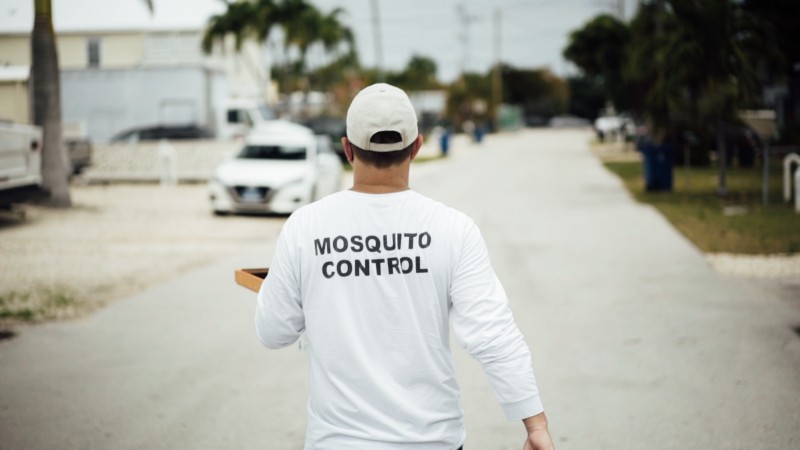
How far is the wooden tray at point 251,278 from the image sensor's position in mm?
2869

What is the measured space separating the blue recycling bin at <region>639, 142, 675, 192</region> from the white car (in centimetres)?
818

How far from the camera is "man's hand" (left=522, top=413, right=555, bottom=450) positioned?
93.9 inches

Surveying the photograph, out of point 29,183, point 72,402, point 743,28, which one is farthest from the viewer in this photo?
point 743,28

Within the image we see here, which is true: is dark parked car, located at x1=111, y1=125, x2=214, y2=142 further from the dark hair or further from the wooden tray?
the dark hair

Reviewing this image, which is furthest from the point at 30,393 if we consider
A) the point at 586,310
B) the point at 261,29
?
the point at 261,29

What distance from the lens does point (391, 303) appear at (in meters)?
2.41

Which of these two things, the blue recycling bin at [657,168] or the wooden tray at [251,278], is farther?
the blue recycling bin at [657,168]

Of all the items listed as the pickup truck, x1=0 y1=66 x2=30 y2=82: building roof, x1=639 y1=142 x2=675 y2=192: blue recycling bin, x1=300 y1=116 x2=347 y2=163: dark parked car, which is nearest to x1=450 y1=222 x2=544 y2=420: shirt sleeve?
the pickup truck

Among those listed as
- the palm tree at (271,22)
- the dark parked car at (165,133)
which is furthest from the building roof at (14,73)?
the palm tree at (271,22)

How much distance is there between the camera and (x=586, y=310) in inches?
340

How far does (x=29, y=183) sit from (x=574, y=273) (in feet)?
30.2

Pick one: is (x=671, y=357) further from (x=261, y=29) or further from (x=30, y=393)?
(x=261, y=29)

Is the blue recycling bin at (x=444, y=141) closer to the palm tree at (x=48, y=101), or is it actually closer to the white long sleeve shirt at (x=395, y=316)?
the palm tree at (x=48, y=101)

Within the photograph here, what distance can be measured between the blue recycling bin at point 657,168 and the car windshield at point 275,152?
8.59 m
